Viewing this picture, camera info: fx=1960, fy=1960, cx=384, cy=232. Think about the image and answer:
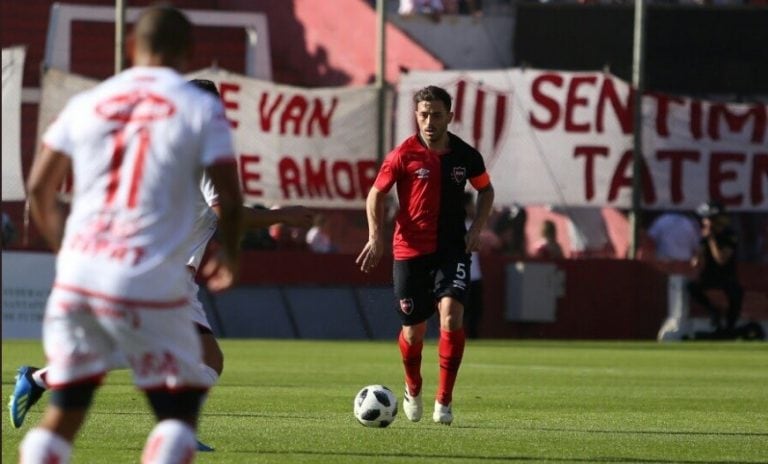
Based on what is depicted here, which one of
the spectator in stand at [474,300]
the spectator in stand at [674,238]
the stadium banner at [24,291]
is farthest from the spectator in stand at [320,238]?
the spectator in stand at [674,238]

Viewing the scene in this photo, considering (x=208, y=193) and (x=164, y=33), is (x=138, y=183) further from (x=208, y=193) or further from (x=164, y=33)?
(x=208, y=193)

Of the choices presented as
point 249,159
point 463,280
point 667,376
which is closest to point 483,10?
point 249,159

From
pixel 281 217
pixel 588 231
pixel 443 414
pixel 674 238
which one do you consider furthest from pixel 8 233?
pixel 281 217

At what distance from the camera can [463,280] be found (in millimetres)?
12180

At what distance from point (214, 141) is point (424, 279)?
19.9ft

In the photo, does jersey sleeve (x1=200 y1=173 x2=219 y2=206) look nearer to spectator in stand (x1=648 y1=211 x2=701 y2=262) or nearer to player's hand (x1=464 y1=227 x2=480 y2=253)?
player's hand (x1=464 y1=227 x2=480 y2=253)

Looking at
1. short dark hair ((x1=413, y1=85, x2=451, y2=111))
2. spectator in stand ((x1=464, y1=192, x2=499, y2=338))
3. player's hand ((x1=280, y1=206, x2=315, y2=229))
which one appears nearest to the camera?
player's hand ((x1=280, y1=206, x2=315, y2=229))

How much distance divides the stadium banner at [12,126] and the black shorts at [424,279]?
14.5 metres

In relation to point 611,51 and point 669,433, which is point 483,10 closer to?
point 611,51

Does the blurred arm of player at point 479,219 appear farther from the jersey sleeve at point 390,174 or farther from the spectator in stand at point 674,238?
the spectator in stand at point 674,238

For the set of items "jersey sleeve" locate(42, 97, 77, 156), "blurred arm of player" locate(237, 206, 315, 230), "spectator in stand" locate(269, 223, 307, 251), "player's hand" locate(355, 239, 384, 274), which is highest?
"jersey sleeve" locate(42, 97, 77, 156)

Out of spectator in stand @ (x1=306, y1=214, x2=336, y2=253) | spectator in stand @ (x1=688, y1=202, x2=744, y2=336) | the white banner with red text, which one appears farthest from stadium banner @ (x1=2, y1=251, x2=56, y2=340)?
spectator in stand @ (x1=688, y1=202, x2=744, y2=336)

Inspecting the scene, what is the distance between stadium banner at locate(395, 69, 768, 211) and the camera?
27500 millimetres

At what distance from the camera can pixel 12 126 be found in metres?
26.2
